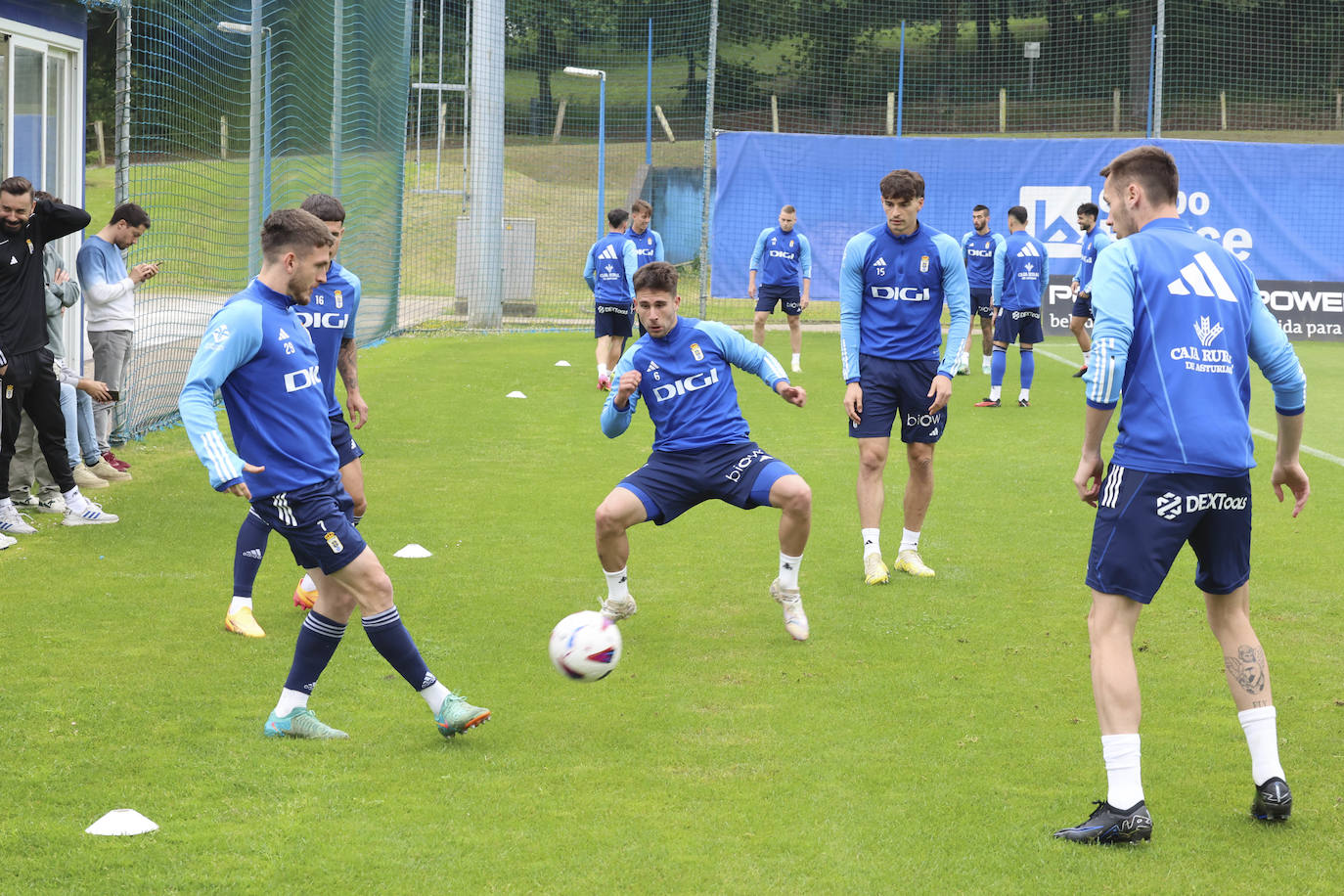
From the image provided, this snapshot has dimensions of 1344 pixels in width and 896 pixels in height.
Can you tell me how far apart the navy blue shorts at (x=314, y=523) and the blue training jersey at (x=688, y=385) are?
5.86 feet

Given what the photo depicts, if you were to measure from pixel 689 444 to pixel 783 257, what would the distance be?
36.7 feet

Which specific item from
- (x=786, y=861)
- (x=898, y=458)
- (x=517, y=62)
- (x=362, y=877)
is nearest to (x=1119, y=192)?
(x=786, y=861)

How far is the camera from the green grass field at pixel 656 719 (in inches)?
156

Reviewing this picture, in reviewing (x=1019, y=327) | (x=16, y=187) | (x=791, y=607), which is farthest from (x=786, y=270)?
(x=791, y=607)

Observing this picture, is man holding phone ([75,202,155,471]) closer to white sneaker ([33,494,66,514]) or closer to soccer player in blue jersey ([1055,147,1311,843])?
white sneaker ([33,494,66,514])

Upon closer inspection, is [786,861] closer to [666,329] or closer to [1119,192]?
[1119,192]

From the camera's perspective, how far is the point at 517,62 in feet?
90.7

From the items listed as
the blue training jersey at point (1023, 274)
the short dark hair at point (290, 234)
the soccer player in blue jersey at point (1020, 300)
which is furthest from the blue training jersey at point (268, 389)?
the blue training jersey at point (1023, 274)

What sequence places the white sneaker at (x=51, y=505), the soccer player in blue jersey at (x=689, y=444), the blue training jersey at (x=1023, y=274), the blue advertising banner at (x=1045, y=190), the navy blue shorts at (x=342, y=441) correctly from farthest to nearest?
the blue advertising banner at (x=1045, y=190)
the blue training jersey at (x=1023, y=274)
the white sneaker at (x=51, y=505)
the navy blue shorts at (x=342, y=441)
the soccer player in blue jersey at (x=689, y=444)

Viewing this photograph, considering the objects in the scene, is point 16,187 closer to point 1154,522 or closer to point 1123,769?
point 1154,522

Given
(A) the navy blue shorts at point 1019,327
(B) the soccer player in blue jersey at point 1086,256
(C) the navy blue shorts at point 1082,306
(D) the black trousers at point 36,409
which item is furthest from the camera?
(A) the navy blue shorts at point 1019,327

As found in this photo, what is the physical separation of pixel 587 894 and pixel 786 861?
0.62 meters

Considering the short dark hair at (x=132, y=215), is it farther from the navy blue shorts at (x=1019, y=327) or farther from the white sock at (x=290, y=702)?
the navy blue shorts at (x=1019, y=327)

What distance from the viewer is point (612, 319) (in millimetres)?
15883
